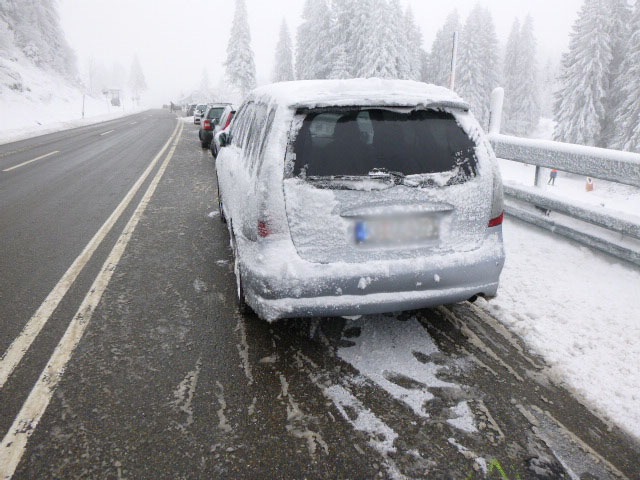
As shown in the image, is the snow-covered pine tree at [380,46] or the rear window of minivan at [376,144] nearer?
the rear window of minivan at [376,144]

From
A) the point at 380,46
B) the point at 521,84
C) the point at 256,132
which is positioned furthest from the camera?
the point at 521,84

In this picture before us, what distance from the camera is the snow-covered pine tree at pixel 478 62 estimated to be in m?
48.0

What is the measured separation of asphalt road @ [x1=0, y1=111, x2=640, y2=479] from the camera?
87.1 inches

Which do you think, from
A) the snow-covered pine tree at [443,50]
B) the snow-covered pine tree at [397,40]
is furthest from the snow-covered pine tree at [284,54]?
the snow-covered pine tree at [397,40]

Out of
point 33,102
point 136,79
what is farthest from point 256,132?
point 136,79

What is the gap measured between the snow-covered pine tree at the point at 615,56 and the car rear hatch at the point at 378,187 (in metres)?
41.2

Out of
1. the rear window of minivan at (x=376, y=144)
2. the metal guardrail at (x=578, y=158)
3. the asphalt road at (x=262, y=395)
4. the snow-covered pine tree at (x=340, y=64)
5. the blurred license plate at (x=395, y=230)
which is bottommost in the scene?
the asphalt road at (x=262, y=395)

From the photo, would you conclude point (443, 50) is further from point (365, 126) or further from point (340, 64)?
point (365, 126)

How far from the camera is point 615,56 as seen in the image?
37156mm

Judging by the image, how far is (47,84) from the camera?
52906mm

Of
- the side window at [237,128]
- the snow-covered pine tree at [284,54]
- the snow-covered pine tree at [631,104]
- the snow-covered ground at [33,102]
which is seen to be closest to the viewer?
the side window at [237,128]

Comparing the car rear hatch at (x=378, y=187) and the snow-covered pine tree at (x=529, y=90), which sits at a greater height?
the snow-covered pine tree at (x=529, y=90)

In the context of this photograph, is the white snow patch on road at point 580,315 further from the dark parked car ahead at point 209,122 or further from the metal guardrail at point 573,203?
the dark parked car ahead at point 209,122

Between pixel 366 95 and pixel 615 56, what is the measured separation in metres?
44.9
